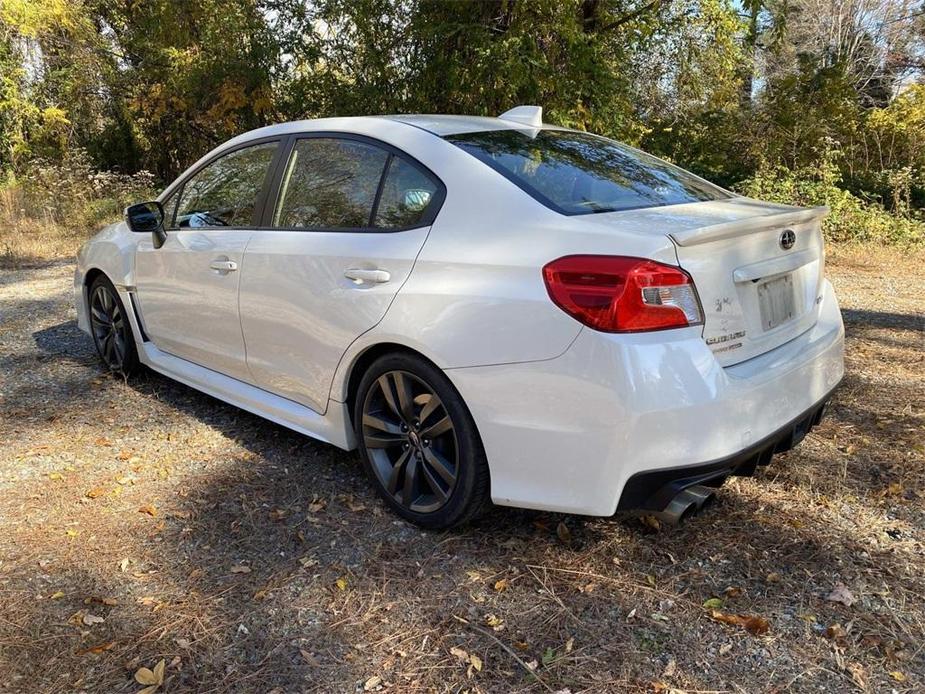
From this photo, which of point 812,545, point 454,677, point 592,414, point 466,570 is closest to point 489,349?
point 592,414

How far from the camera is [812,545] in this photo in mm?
2807

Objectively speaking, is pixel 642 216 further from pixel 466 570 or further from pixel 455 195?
pixel 466 570

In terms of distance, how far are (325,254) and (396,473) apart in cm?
95

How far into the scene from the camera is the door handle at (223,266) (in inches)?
141

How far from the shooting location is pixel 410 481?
2977 millimetres

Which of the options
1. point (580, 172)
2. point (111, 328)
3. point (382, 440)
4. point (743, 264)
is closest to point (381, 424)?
point (382, 440)

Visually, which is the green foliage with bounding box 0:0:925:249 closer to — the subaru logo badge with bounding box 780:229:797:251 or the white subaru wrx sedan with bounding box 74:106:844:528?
the white subaru wrx sedan with bounding box 74:106:844:528

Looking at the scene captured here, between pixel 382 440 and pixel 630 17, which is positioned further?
pixel 630 17

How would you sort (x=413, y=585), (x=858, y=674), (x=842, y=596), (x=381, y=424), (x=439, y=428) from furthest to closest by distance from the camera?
(x=381, y=424) < (x=439, y=428) < (x=413, y=585) < (x=842, y=596) < (x=858, y=674)

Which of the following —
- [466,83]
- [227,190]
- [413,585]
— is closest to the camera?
[413,585]

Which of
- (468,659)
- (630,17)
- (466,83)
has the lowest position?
(468,659)

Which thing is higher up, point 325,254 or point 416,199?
point 416,199

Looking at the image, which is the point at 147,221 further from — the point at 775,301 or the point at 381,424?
the point at 775,301

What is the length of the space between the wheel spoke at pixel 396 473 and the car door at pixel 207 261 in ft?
3.51
